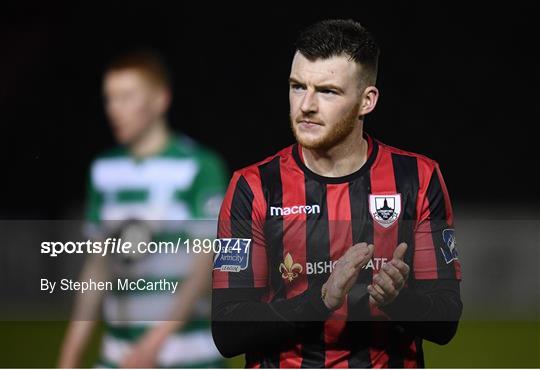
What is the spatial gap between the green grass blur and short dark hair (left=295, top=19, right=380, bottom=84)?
1.03 m

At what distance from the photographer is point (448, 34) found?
4.09 metres

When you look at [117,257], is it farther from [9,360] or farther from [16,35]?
[16,35]

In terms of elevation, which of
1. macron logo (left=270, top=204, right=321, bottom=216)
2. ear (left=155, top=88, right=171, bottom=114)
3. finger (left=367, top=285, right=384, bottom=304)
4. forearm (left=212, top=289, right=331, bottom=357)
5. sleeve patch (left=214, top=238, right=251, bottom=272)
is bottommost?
forearm (left=212, top=289, right=331, bottom=357)

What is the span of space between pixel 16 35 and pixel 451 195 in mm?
1711

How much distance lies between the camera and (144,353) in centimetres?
413

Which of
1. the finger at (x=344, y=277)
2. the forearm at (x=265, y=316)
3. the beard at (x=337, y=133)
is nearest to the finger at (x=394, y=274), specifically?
the finger at (x=344, y=277)

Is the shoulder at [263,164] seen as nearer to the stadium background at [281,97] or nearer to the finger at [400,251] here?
the stadium background at [281,97]

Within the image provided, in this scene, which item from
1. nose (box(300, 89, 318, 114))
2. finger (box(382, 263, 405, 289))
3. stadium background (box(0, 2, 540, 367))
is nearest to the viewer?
finger (box(382, 263, 405, 289))

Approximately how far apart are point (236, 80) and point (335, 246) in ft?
2.37

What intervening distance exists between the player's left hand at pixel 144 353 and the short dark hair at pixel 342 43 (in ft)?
3.94

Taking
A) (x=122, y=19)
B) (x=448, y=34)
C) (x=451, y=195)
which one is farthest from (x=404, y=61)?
(x=122, y=19)

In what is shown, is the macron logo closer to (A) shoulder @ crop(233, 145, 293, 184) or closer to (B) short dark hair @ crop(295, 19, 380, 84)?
(A) shoulder @ crop(233, 145, 293, 184)

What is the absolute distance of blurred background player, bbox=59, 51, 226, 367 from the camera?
13.4ft

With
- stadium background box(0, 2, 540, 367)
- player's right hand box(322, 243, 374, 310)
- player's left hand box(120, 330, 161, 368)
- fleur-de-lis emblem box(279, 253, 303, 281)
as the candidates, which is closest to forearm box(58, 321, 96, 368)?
player's left hand box(120, 330, 161, 368)
